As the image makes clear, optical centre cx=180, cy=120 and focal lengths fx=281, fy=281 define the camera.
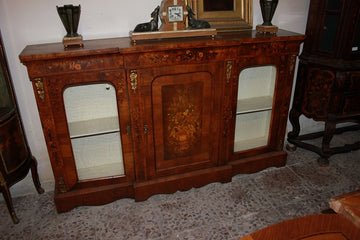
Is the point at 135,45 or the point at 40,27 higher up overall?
the point at 40,27

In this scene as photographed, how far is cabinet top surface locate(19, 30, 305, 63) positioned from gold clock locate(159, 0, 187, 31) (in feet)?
0.37

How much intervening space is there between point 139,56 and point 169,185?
1.10 metres

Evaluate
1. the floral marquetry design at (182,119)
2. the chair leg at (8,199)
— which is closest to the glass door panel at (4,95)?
the chair leg at (8,199)

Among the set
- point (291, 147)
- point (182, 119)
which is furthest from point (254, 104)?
point (291, 147)

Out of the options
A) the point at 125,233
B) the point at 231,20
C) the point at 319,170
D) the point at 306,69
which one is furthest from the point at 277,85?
the point at 125,233

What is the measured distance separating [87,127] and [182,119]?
73 cm

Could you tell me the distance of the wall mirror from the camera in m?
2.36

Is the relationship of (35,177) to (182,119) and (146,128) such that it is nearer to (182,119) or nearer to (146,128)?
(146,128)

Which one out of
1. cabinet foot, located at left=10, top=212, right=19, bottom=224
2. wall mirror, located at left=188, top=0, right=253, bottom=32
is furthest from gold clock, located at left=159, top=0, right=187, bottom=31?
cabinet foot, located at left=10, top=212, right=19, bottom=224

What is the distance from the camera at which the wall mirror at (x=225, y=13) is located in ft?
7.73

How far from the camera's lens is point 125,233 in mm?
2064

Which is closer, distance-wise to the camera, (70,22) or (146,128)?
(70,22)

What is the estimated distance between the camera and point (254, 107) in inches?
99.5

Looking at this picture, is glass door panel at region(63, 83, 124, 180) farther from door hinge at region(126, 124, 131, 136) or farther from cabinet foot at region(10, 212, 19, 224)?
cabinet foot at region(10, 212, 19, 224)
